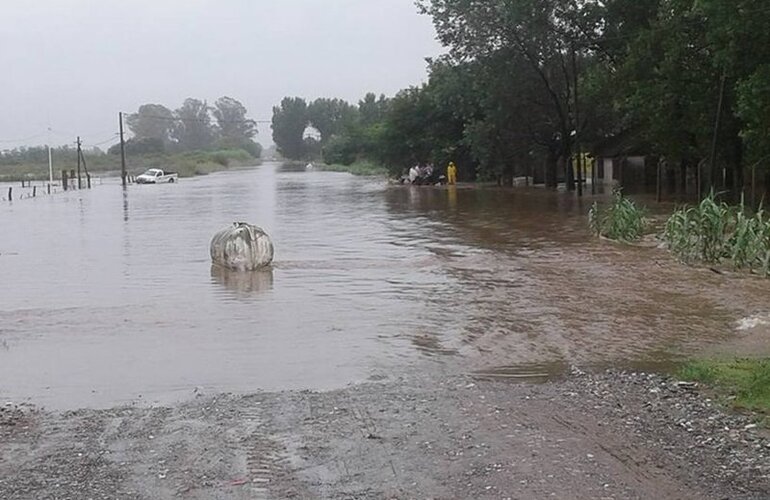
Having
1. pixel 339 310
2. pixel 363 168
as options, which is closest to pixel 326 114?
pixel 363 168

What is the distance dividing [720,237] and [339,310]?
698 cm

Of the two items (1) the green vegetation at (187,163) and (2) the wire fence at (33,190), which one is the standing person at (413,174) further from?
(1) the green vegetation at (187,163)

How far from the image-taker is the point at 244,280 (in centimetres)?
1595

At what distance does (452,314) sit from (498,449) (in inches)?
241

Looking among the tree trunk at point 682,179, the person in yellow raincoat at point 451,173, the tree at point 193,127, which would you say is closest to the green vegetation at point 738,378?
the tree trunk at point 682,179

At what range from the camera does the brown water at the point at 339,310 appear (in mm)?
9203

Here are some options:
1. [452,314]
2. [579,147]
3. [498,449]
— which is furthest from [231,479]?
[579,147]

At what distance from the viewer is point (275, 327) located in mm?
11586

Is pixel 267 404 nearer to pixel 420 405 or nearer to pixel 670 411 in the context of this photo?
pixel 420 405

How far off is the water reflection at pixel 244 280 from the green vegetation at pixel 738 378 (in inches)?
301

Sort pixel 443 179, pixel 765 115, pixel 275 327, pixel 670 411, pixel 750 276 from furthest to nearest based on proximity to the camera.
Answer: pixel 443 179, pixel 765 115, pixel 750 276, pixel 275 327, pixel 670 411

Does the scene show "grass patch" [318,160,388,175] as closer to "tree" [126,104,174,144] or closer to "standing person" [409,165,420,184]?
"standing person" [409,165,420,184]

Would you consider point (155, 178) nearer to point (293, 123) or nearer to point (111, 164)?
point (111, 164)

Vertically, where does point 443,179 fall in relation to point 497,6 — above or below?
below
